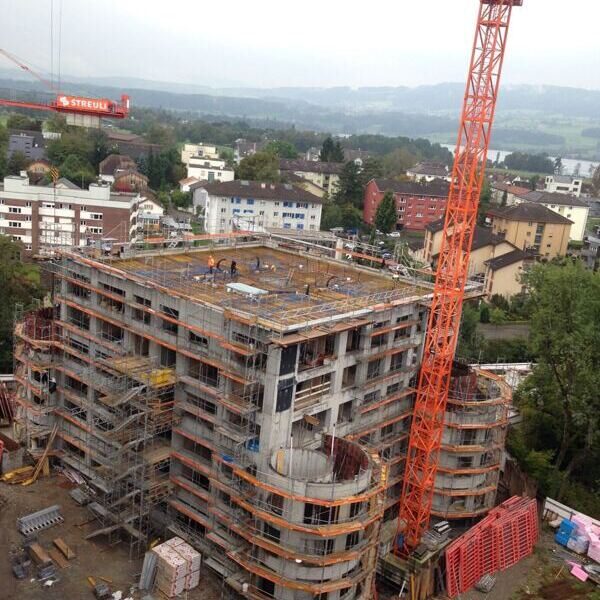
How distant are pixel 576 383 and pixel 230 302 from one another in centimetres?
2413

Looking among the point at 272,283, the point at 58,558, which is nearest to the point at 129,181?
the point at 272,283

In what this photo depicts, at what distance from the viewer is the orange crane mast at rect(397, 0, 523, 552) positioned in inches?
1188

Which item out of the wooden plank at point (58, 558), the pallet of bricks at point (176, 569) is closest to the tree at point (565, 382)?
the pallet of bricks at point (176, 569)

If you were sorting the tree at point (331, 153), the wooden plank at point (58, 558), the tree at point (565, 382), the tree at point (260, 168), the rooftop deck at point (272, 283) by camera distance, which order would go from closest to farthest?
the rooftop deck at point (272, 283) → the wooden plank at point (58, 558) → the tree at point (565, 382) → the tree at point (260, 168) → the tree at point (331, 153)

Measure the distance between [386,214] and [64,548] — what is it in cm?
7348

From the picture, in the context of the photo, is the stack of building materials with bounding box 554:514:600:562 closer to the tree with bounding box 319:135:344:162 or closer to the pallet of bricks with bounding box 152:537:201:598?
the pallet of bricks with bounding box 152:537:201:598

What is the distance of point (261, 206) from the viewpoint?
286ft

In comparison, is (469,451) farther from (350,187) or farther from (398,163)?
(398,163)

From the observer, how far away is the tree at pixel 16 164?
10031 centimetres

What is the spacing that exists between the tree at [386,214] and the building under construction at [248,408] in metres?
57.1

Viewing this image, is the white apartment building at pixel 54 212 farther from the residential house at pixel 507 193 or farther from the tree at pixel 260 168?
the residential house at pixel 507 193

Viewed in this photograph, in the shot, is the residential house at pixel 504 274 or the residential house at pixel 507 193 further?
the residential house at pixel 507 193

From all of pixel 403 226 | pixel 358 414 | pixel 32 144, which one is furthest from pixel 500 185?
pixel 358 414

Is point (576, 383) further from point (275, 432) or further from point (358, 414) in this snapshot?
point (275, 432)
